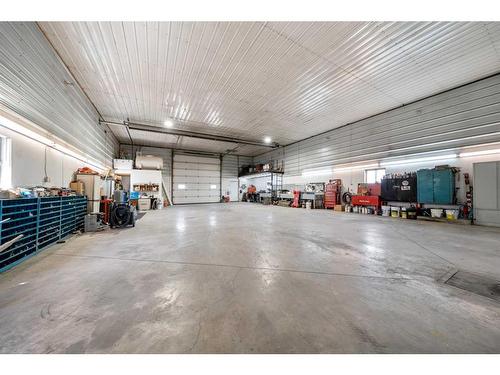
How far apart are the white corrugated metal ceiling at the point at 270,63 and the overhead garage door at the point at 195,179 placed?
7.40 meters

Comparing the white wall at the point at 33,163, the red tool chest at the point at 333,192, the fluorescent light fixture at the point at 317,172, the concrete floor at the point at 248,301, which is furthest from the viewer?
the fluorescent light fixture at the point at 317,172

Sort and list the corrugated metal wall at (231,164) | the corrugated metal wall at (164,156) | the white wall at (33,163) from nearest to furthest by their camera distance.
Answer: the white wall at (33,163), the corrugated metal wall at (164,156), the corrugated metal wall at (231,164)

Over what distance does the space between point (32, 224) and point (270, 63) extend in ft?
20.2

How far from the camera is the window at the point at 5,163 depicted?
10.2ft

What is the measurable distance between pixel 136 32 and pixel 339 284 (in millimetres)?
5944

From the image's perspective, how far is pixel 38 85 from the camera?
3.77m

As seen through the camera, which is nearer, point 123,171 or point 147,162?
point 123,171

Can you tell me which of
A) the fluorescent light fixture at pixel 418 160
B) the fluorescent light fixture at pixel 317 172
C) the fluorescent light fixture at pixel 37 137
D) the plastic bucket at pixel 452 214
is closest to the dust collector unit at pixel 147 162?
the fluorescent light fixture at pixel 37 137

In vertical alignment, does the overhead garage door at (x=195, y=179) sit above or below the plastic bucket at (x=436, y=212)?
above

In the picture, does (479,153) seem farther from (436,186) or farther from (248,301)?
(248,301)

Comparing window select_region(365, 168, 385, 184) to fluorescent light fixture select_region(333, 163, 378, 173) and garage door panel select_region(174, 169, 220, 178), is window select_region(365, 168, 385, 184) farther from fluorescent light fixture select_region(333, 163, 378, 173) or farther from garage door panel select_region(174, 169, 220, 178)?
A: garage door panel select_region(174, 169, 220, 178)

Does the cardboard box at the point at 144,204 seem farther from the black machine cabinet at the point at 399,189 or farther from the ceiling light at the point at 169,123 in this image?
the black machine cabinet at the point at 399,189

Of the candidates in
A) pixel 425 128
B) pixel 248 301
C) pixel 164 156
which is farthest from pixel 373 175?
pixel 164 156
